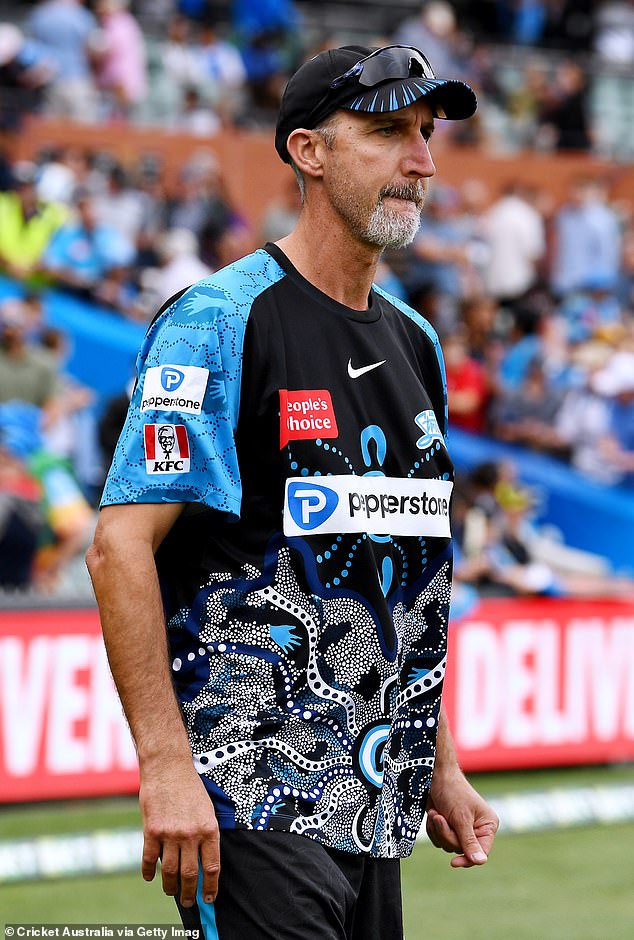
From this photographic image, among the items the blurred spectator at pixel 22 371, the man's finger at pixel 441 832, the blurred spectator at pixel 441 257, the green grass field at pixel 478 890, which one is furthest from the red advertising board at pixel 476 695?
the blurred spectator at pixel 441 257

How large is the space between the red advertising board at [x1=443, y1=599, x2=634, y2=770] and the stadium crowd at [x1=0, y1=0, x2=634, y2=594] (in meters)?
0.40

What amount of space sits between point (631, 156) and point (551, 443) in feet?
24.3

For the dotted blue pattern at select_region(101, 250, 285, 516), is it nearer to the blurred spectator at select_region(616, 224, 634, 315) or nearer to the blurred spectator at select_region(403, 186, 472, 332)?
the blurred spectator at select_region(403, 186, 472, 332)

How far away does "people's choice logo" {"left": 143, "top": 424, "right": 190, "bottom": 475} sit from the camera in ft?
9.02

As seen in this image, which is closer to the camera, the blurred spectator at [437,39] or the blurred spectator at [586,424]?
the blurred spectator at [586,424]

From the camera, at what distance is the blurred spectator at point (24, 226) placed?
1226 centimetres

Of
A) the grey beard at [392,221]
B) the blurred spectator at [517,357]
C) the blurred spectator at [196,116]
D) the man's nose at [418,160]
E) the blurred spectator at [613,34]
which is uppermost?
the blurred spectator at [613,34]

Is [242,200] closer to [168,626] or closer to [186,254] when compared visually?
[186,254]

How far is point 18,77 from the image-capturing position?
14398mm

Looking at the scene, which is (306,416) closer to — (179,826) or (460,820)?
(179,826)

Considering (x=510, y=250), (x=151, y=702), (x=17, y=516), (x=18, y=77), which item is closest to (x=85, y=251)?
(x=18, y=77)

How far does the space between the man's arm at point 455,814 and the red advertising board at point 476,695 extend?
13.7 ft

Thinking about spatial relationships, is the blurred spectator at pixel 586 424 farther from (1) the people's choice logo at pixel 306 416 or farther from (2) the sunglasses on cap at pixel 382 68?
(1) the people's choice logo at pixel 306 416

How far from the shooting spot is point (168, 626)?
2.88m
